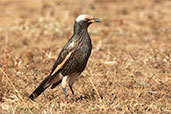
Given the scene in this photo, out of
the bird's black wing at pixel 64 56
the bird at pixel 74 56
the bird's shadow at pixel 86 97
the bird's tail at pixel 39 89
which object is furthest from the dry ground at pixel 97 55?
the bird's black wing at pixel 64 56

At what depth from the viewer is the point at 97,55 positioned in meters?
7.88

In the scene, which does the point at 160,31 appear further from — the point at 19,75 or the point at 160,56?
the point at 19,75

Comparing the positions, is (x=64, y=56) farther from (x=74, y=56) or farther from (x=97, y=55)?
(x=97, y=55)

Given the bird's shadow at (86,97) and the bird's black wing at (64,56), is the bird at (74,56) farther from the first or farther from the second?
the bird's shadow at (86,97)

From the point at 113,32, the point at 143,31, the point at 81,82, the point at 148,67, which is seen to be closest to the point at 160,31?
the point at 143,31

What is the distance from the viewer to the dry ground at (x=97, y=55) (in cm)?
490

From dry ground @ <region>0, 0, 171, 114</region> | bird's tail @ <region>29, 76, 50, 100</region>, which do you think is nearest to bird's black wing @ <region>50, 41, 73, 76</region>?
bird's tail @ <region>29, 76, 50, 100</region>

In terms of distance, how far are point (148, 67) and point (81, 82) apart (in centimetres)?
142

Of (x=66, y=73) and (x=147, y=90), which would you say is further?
(x=147, y=90)

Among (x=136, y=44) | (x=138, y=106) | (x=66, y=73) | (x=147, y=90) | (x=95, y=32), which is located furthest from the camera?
(x=95, y=32)

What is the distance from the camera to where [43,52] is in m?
7.53

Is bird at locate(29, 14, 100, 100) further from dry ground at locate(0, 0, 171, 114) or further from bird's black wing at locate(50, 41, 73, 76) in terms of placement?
dry ground at locate(0, 0, 171, 114)

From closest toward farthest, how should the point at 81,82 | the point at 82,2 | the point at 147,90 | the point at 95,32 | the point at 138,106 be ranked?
the point at 138,106 → the point at 147,90 → the point at 81,82 → the point at 95,32 → the point at 82,2

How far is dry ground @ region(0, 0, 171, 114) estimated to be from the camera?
16.1 ft
